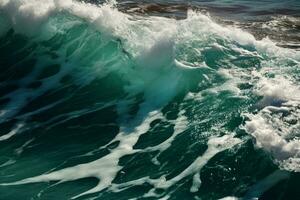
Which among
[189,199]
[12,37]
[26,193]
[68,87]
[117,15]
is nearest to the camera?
[189,199]

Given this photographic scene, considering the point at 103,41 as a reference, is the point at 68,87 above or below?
below

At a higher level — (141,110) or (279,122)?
(279,122)

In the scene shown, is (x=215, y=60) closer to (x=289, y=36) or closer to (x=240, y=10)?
(x=289, y=36)

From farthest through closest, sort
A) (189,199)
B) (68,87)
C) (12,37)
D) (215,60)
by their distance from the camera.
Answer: (12,37) < (68,87) < (215,60) < (189,199)

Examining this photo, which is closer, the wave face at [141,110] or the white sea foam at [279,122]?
the white sea foam at [279,122]

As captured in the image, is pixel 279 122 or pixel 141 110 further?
pixel 141 110

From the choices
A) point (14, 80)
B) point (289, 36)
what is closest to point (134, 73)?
point (14, 80)

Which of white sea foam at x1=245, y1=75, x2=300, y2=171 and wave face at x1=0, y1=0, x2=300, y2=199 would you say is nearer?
white sea foam at x1=245, y1=75, x2=300, y2=171

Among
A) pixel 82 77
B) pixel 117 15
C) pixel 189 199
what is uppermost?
pixel 117 15
